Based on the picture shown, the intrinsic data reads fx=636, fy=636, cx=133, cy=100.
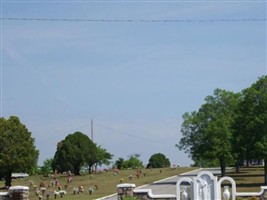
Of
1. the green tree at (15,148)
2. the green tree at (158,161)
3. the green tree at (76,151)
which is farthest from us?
the green tree at (158,161)

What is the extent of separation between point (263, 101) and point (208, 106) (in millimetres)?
12627

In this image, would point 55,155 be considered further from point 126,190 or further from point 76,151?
point 126,190

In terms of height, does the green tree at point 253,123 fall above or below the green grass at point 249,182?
above

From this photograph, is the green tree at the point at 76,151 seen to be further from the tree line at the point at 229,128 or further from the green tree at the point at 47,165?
the green tree at the point at 47,165

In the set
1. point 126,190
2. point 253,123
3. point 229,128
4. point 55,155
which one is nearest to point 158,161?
point 55,155

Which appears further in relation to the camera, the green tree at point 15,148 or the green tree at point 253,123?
the green tree at point 15,148

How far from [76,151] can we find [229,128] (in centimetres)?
1775

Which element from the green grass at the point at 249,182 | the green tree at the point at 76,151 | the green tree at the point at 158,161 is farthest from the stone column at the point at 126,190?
the green tree at the point at 158,161

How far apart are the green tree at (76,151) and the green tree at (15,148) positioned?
10557 millimetres

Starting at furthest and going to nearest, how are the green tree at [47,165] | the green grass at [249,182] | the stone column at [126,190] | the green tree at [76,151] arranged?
the green tree at [47,165]
the green tree at [76,151]
the green grass at [249,182]
the stone column at [126,190]

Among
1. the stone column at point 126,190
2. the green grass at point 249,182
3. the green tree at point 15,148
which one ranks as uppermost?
the green tree at point 15,148

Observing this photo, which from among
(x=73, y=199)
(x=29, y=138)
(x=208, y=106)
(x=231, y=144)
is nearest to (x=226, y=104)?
(x=208, y=106)

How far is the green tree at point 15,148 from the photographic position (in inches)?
1877

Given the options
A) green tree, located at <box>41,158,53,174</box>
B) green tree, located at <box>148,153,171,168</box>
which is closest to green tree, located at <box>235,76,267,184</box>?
green tree, located at <box>148,153,171,168</box>
